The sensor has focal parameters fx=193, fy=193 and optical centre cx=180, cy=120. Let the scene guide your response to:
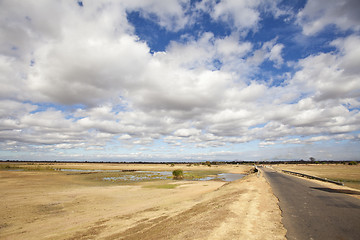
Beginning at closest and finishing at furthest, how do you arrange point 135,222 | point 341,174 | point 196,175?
Result: point 135,222 < point 341,174 < point 196,175

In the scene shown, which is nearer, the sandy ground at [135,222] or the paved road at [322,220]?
the paved road at [322,220]

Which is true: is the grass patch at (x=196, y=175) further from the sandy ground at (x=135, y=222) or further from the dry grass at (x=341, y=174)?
the sandy ground at (x=135, y=222)

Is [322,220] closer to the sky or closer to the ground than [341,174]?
closer to the ground

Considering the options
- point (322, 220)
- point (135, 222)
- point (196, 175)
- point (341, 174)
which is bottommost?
point (135, 222)

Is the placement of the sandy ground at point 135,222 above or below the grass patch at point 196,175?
below

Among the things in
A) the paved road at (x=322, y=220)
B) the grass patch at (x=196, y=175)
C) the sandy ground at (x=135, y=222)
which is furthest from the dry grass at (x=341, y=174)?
the grass patch at (x=196, y=175)

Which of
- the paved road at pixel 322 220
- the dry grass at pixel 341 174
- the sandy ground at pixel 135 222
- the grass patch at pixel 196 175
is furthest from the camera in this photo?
the grass patch at pixel 196 175

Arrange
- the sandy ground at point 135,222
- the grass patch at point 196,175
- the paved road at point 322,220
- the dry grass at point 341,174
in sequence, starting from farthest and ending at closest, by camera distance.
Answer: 1. the grass patch at point 196,175
2. the dry grass at point 341,174
3. the sandy ground at point 135,222
4. the paved road at point 322,220

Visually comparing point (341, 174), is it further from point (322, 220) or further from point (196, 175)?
point (322, 220)

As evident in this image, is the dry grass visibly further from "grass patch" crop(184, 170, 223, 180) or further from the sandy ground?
"grass patch" crop(184, 170, 223, 180)

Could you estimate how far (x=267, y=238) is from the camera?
7941 millimetres

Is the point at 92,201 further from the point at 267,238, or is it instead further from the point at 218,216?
the point at 267,238

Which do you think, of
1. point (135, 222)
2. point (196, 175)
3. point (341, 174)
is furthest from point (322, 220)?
→ point (341, 174)

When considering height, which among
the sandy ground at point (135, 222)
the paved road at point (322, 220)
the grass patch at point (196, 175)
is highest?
the grass patch at point (196, 175)
